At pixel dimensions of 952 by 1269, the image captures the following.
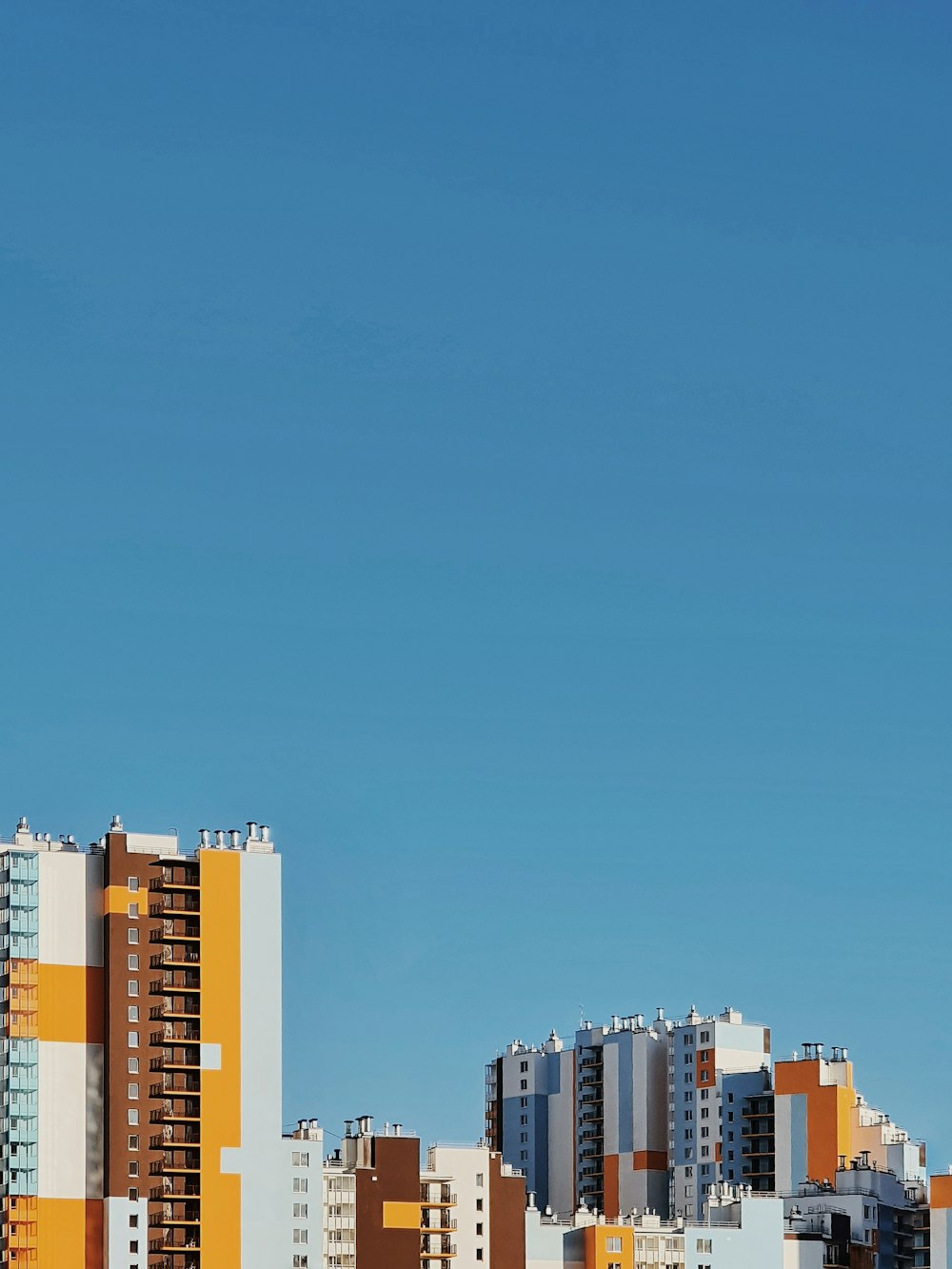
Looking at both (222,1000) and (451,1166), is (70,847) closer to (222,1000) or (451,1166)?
(222,1000)

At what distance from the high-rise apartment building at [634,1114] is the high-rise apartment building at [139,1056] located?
34.8 metres

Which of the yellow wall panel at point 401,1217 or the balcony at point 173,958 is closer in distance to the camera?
the balcony at point 173,958

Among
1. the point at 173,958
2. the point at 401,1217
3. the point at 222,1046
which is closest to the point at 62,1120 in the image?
the point at 222,1046

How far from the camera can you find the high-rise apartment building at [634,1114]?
421 feet

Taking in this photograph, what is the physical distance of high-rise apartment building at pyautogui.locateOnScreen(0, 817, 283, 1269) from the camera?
93.9 meters

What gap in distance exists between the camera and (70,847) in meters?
98.9

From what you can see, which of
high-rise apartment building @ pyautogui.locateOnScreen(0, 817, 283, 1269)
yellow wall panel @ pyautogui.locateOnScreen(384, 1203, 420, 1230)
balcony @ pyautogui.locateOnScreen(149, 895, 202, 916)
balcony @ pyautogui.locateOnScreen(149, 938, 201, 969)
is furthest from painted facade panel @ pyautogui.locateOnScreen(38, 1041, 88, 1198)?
yellow wall panel @ pyautogui.locateOnScreen(384, 1203, 420, 1230)

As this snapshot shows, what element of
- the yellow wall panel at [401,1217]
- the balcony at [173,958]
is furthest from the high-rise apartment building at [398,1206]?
the balcony at [173,958]

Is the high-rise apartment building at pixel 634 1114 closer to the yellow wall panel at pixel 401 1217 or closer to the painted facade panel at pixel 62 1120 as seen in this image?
the yellow wall panel at pixel 401 1217

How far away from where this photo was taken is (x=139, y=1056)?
95.5 meters

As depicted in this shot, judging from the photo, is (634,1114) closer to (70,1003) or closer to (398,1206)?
(398,1206)

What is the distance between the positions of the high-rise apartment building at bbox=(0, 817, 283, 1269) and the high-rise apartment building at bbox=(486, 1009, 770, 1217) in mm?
34759

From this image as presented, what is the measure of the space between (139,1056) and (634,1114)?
132 feet

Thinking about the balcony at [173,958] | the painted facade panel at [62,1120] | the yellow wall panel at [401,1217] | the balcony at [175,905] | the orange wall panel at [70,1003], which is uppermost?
the balcony at [175,905]
